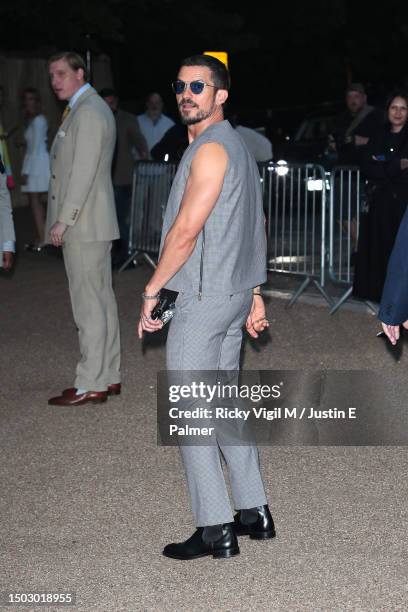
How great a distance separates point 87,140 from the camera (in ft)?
26.1

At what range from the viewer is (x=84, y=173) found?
26.1 ft

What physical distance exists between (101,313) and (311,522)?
8.92 feet

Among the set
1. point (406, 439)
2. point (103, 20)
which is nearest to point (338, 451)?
point (406, 439)

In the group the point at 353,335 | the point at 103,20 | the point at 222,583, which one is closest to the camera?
the point at 222,583

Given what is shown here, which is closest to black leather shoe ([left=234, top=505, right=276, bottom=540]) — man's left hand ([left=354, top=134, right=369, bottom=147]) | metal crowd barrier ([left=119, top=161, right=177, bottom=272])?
man's left hand ([left=354, top=134, right=369, bottom=147])

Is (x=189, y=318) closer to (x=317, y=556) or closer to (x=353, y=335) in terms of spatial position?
(x=317, y=556)

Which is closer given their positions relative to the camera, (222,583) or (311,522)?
(222,583)

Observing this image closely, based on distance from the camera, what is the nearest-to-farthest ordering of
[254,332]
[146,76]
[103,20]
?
[254,332] → [103,20] → [146,76]

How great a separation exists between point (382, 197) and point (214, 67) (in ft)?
17.3

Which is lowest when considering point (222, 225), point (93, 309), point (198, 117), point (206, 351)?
point (93, 309)

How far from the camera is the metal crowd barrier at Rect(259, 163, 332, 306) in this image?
12102mm

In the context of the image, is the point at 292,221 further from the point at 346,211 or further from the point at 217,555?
the point at 217,555

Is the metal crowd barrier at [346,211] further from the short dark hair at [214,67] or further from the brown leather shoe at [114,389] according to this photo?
the short dark hair at [214,67]

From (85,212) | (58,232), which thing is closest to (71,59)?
(85,212)
